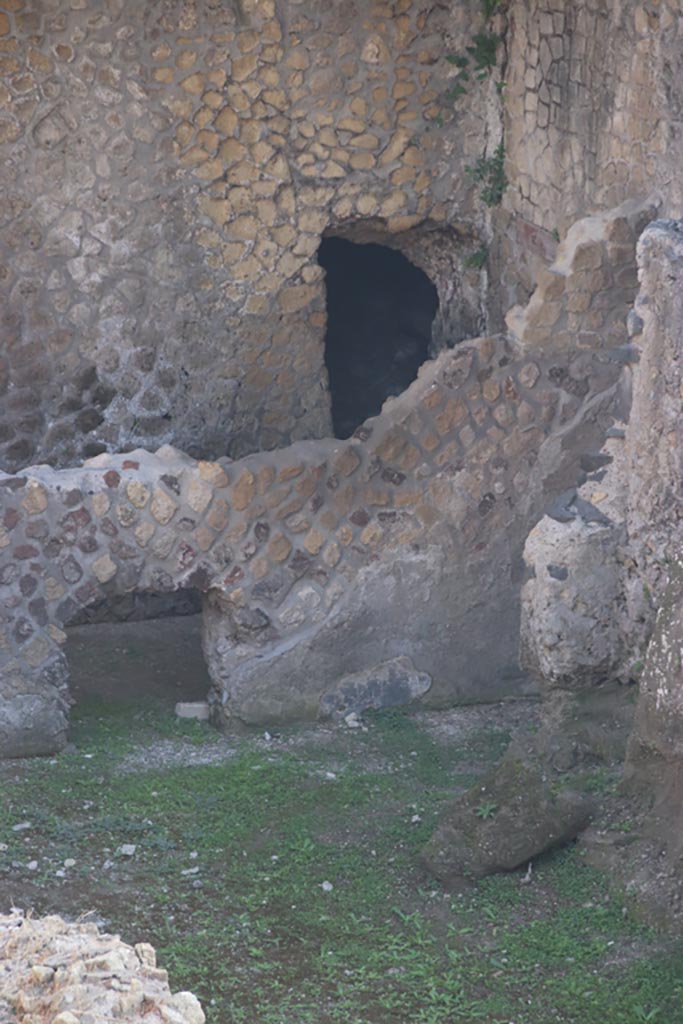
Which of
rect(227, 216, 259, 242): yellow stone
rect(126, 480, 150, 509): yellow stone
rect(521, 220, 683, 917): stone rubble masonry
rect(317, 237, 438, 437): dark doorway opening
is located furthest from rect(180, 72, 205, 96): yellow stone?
rect(521, 220, 683, 917): stone rubble masonry

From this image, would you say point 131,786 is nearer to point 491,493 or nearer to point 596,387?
point 491,493

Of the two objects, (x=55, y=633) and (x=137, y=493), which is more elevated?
(x=137, y=493)

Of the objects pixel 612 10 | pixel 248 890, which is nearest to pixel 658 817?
pixel 248 890

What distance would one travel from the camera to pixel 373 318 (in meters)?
12.9

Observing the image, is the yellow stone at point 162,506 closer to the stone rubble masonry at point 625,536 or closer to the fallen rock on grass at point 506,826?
the stone rubble masonry at point 625,536

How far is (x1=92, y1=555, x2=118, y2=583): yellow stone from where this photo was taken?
922cm

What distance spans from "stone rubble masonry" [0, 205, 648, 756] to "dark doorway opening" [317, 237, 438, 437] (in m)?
3.22

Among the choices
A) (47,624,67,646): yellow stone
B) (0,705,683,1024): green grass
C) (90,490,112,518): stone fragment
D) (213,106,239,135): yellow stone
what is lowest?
(0,705,683,1024): green grass

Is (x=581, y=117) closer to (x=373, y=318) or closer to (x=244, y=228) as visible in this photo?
(x=244, y=228)

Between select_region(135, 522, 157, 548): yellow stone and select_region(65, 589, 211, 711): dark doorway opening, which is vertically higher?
select_region(135, 522, 157, 548): yellow stone

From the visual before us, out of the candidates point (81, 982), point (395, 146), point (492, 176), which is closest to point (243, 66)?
point (395, 146)

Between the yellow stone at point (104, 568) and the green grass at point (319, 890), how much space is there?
2.67 feet

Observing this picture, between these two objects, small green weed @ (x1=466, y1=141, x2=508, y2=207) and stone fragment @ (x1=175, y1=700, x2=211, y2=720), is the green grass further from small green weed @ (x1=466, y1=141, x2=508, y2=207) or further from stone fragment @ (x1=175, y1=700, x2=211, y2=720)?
small green weed @ (x1=466, y1=141, x2=508, y2=207)

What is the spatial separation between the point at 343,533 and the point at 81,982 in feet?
18.7
